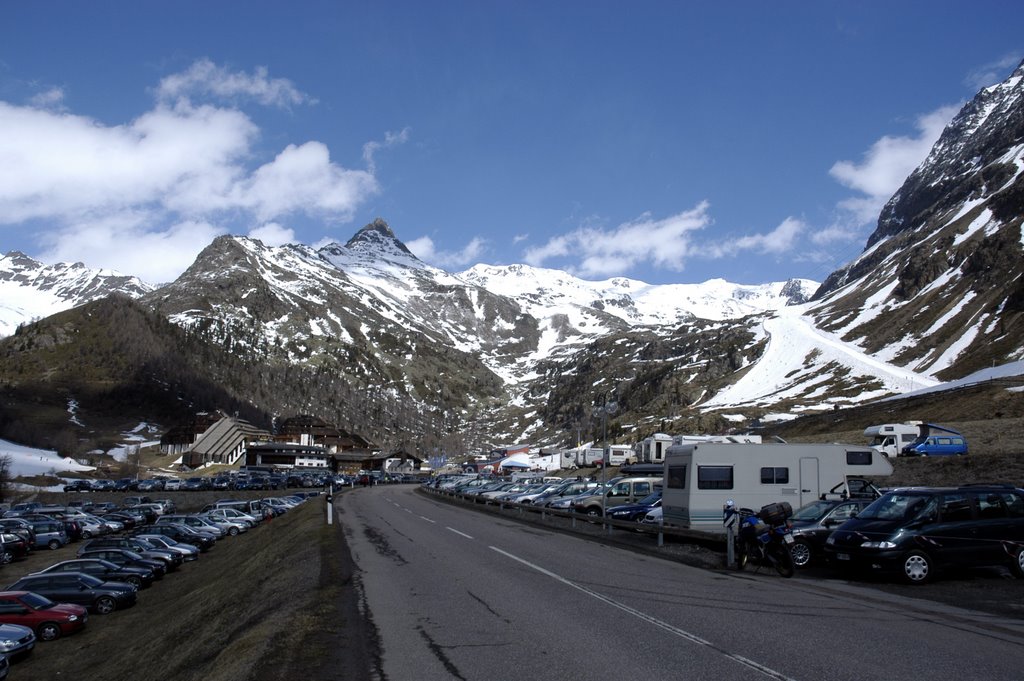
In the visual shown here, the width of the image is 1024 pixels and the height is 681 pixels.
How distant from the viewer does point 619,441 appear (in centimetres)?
14350

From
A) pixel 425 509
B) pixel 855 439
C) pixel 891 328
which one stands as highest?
pixel 891 328

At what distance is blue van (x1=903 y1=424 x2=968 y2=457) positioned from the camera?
169 feet

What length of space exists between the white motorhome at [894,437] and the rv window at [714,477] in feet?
114

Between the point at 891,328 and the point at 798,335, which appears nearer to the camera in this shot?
the point at 891,328

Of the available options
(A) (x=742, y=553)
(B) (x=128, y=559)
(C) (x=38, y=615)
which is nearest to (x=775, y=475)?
(A) (x=742, y=553)

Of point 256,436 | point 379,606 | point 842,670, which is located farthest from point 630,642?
point 256,436

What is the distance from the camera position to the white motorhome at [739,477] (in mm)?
25516

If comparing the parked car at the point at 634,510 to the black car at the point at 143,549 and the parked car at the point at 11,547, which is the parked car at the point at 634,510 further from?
the parked car at the point at 11,547

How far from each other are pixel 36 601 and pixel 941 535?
25259mm

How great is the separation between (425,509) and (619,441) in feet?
326

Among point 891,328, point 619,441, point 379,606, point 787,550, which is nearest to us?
point 379,606

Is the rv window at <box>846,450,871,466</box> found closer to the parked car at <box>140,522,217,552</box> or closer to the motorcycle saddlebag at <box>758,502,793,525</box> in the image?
the motorcycle saddlebag at <box>758,502,793,525</box>

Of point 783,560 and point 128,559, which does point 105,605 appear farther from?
point 783,560

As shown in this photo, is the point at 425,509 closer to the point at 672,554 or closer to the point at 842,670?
the point at 672,554
